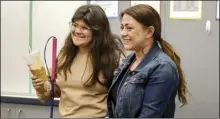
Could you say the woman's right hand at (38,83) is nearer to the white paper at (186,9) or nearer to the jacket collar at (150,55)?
the jacket collar at (150,55)

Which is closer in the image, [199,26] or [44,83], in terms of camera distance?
[44,83]

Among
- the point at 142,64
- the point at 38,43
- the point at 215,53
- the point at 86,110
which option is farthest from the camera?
the point at 38,43

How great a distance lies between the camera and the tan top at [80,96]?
4.89ft

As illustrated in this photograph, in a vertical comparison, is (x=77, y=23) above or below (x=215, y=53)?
above

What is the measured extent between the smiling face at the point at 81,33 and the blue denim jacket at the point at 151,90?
0.33 metres

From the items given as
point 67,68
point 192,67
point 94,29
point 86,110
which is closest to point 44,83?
point 67,68

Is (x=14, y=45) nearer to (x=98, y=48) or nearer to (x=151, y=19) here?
(x=98, y=48)

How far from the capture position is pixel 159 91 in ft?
3.99

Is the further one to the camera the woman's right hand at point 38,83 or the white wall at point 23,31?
the white wall at point 23,31

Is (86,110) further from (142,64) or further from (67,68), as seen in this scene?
(142,64)

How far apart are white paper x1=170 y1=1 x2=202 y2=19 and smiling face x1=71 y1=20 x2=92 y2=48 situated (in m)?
1.02

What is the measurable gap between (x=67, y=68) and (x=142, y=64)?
42 cm

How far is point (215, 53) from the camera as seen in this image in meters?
2.29

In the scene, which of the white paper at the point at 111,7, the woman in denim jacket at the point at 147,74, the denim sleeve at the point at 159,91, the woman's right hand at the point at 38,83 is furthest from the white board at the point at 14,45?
the denim sleeve at the point at 159,91
